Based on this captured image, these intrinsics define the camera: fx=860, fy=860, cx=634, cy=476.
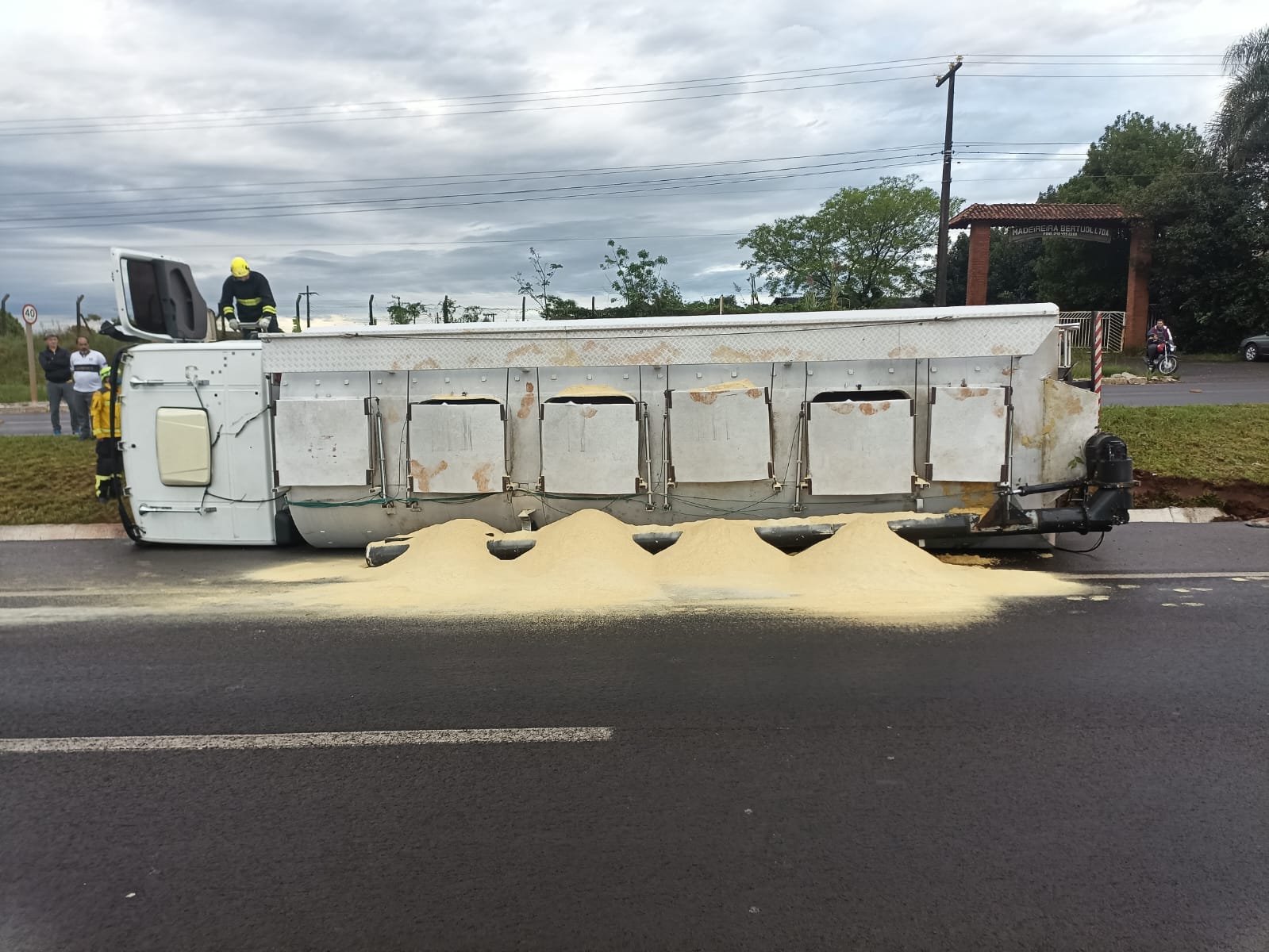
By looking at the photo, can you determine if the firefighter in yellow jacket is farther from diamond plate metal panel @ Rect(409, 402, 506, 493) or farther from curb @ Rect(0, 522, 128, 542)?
diamond plate metal panel @ Rect(409, 402, 506, 493)

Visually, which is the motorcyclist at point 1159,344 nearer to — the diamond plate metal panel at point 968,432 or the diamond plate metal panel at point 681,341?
the diamond plate metal panel at point 681,341

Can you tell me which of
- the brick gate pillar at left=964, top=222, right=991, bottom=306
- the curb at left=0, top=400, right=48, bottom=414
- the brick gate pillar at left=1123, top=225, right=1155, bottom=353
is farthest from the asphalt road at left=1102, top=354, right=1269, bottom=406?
the curb at left=0, top=400, right=48, bottom=414

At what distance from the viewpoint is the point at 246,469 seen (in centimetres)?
770

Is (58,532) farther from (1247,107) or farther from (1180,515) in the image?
(1247,107)

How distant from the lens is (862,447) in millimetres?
6977

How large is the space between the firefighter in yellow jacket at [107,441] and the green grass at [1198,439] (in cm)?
1034

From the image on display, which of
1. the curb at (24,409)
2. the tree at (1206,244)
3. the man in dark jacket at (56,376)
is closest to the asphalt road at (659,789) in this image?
the man in dark jacket at (56,376)

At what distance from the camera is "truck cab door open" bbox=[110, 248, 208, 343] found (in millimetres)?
7621

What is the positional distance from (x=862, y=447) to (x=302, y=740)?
4.80 meters

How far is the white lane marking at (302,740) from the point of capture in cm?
377

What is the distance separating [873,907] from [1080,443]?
5.46m

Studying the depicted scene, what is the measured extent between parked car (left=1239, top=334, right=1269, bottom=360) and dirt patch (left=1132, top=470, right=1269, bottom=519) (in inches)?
868

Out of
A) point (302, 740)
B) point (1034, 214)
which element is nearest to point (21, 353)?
point (302, 740)

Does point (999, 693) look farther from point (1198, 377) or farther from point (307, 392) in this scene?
point (1198, 377)
